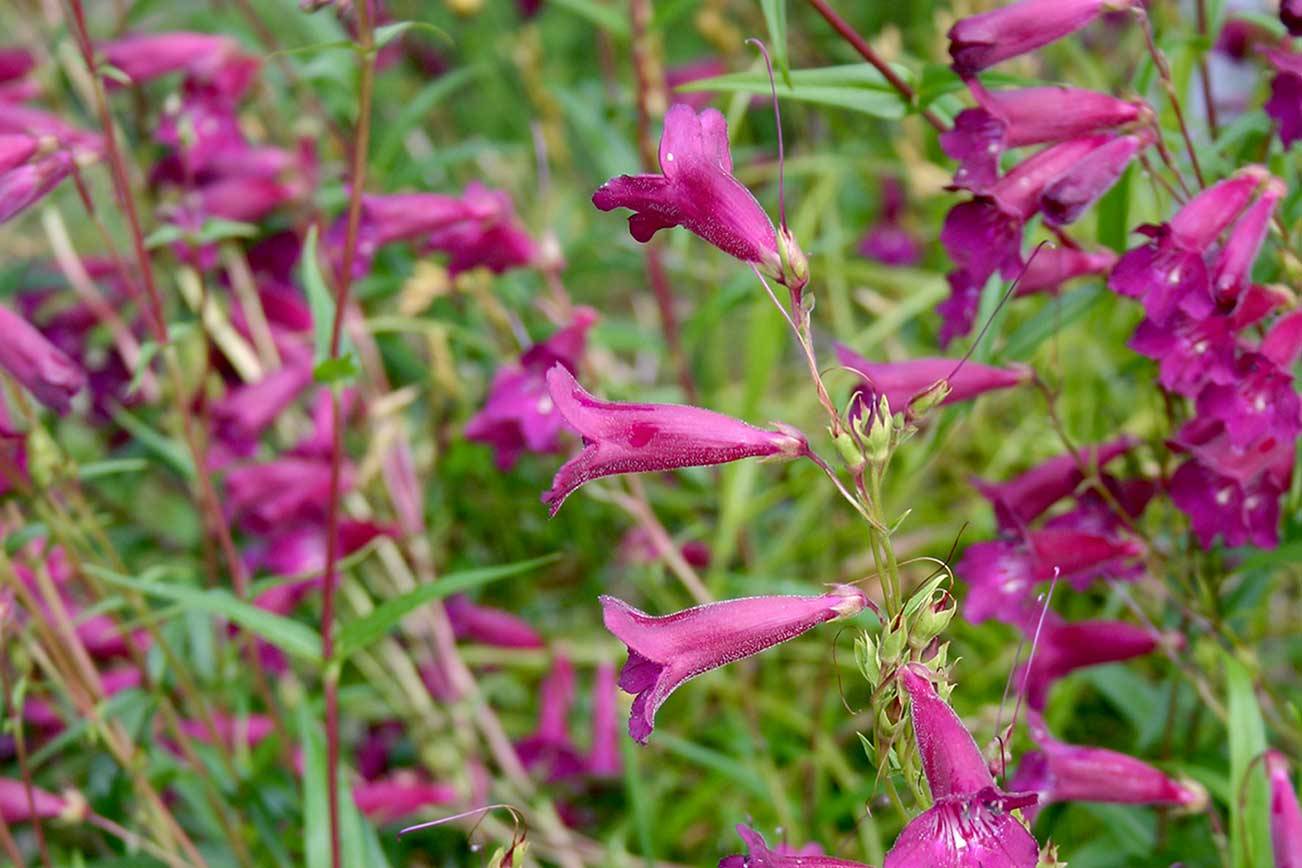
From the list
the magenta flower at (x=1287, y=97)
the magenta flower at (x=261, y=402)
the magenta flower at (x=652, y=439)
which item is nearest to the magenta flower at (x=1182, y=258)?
the magenta flower at (x=1287, y=97)

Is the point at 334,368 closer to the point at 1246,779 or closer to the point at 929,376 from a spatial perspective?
the point at 929,376

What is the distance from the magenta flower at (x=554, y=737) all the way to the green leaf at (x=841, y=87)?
89cm

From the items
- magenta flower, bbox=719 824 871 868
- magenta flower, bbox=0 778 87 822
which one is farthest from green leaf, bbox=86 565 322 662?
magenta flower, bbox=719 824 871 868

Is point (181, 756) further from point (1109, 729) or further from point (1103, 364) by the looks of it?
point (1103, 364)

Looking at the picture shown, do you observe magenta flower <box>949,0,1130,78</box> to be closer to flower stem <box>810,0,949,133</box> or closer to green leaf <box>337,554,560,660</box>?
flower stem <box>810,0,949,133</box>

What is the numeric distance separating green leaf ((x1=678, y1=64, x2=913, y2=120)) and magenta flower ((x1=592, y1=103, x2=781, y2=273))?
0.82ft

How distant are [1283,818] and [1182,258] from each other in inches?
16.5

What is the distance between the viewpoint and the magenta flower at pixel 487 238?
152cm

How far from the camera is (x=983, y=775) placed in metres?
0.67

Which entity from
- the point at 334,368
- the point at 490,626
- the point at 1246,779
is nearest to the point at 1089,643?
the point at 1246,779

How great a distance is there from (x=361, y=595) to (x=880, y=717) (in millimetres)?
1105

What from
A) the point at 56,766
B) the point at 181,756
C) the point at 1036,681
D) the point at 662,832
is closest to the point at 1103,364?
the point at 1036,681

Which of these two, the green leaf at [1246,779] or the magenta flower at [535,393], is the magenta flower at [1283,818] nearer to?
the green leaf at [1246,779]

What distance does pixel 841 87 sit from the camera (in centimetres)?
112
